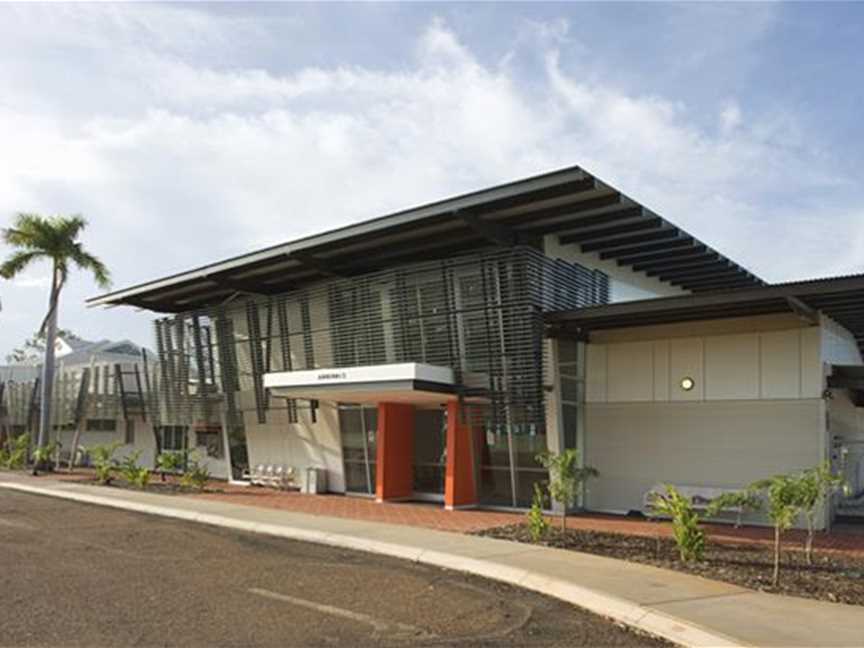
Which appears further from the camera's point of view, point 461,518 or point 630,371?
point 630,371

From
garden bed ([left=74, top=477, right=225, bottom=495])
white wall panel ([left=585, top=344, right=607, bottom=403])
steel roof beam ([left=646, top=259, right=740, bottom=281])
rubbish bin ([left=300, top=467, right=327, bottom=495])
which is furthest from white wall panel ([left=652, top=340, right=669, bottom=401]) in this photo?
garden bed ([left=74, top=477, right=225, bottom=495])

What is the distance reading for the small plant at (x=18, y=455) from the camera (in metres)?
32.0

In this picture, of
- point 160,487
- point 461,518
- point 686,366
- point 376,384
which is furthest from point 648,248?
point 160,487

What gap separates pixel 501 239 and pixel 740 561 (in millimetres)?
8595

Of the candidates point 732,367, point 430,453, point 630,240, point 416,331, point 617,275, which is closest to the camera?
point 732,367

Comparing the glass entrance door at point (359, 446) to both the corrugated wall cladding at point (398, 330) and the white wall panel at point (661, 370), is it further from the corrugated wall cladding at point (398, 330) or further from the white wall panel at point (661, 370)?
the white wall panel at point (661, 370)

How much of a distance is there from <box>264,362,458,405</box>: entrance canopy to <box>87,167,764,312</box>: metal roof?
3.08 metres

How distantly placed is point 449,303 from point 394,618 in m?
11.3

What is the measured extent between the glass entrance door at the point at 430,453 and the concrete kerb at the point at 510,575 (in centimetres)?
618

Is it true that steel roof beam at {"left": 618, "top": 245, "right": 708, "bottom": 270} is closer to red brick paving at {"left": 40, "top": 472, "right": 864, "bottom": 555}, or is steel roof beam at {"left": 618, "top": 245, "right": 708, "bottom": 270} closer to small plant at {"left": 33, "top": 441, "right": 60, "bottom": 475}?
red brick paving at {"left": 40, "top": 472, "right": 864, "bottom": 555}

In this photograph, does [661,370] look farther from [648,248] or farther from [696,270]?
[696,270]

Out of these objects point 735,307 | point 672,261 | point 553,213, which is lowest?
point 735,307

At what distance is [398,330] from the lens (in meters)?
20.2

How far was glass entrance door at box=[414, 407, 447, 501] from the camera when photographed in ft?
68.6
